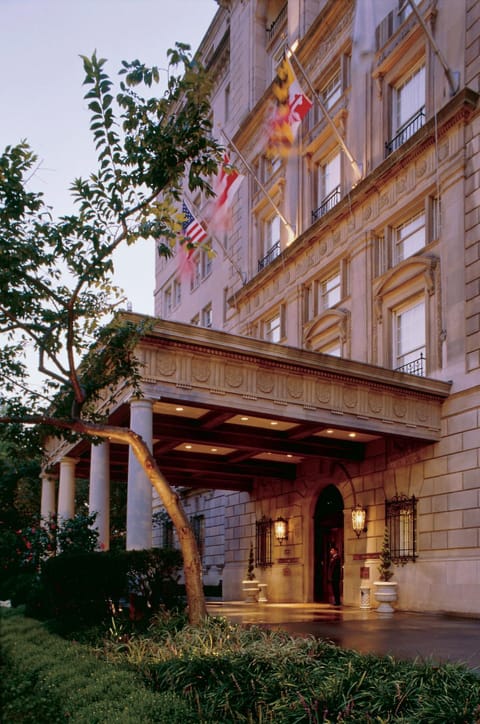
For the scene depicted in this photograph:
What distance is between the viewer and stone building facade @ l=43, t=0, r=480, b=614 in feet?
65.1

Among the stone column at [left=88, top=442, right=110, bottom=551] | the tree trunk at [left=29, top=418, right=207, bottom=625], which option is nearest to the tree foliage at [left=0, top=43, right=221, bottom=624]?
the tree trunk at [left=29, top=418, right=207, bottom=625]

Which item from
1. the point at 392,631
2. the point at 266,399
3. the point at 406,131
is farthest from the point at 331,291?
the point at 392,631

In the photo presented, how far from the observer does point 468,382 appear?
810 inches

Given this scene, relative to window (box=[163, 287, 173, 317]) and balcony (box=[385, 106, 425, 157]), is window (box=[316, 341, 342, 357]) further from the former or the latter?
window (box=[163, 287, 173, 317])

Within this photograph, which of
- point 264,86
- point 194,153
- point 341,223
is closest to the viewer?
point 194,153

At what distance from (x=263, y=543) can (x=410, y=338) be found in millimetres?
11756

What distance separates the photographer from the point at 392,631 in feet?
48.0

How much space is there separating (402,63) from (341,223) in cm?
571

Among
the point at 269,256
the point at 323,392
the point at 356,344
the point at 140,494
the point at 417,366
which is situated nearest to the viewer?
the point at 140,494

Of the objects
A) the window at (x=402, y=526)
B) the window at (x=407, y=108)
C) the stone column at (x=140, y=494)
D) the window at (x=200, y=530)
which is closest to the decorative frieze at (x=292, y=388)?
the stone column at (x=140, y=494)

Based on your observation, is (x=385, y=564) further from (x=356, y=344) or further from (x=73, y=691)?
(x=73, y=691)

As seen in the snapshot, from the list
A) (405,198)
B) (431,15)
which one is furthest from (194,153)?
(431,15)

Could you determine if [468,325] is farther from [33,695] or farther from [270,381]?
[33,695]

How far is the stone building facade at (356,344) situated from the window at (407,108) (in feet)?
0.26
